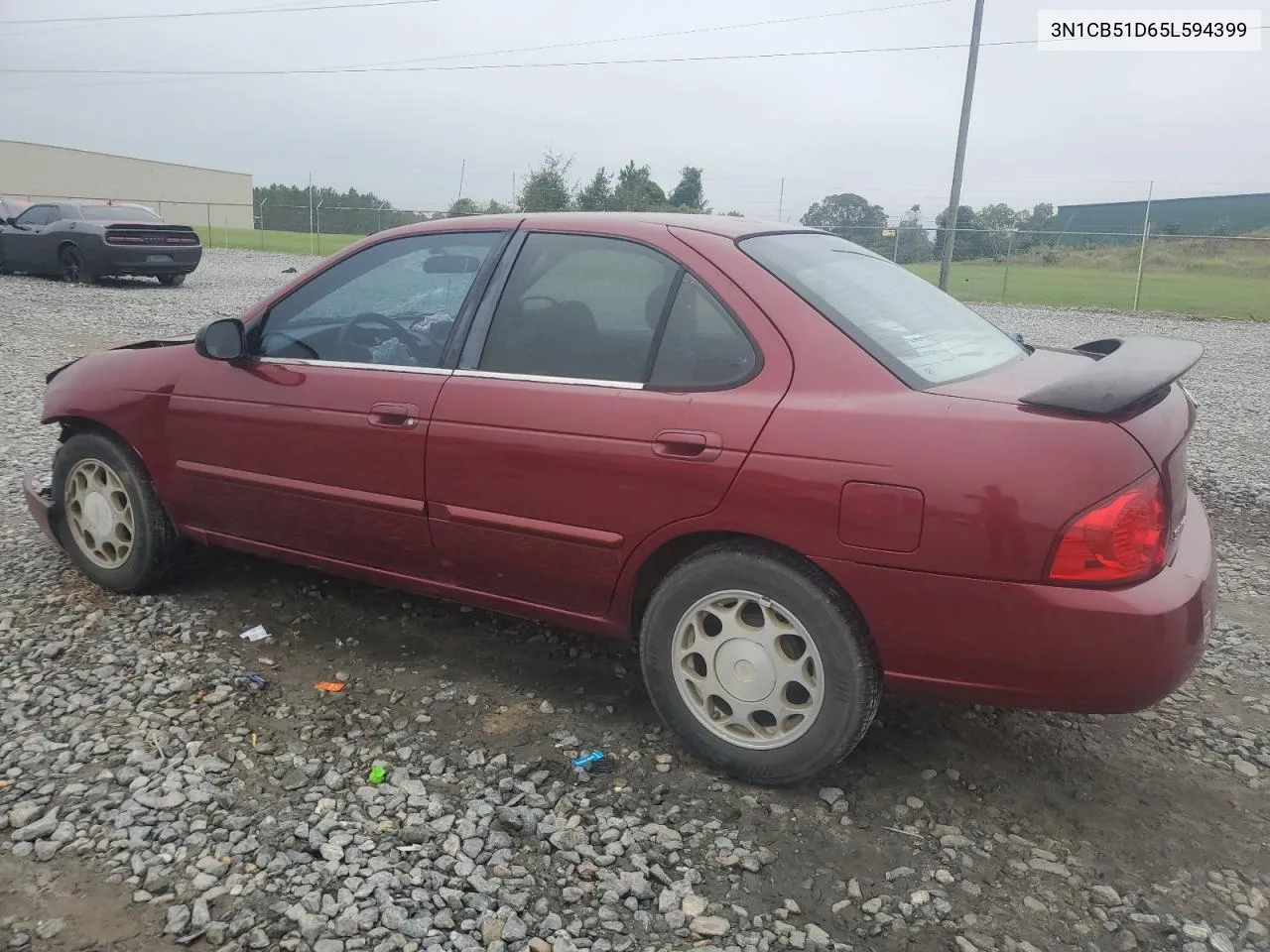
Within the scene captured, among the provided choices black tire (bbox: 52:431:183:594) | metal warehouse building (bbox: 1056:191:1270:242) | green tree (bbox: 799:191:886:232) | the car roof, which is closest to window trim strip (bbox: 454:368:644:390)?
the car roof

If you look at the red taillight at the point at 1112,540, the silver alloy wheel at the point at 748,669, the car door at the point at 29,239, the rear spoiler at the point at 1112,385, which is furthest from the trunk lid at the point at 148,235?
the red taillight at the point at 1112,540

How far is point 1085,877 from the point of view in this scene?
253cm

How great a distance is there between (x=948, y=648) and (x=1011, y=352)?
1.22 meters

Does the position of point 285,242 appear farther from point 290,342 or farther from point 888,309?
point 888,309

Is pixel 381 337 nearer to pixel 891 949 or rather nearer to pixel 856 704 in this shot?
pixel 856 704

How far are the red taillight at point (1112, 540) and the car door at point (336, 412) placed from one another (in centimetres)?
194

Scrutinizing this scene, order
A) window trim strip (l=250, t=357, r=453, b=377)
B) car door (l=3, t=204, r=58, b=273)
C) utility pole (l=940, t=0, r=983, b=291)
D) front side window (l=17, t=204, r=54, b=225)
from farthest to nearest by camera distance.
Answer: utility pole (l=940, t=0, r=983, b=291), front side window (l=17, t=204, r=54, b=225), car door (l=3, t=204, r=58, b=273), window trim strip (l=250, t=357, r=453, b=377)

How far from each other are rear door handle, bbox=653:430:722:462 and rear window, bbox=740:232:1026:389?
0.48 metres

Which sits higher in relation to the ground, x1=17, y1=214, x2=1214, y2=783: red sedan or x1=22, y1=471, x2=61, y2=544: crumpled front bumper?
x1=17, y1=214, x2=1214, y2=783: red sedan

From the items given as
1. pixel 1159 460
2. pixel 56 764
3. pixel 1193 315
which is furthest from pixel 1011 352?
pixel 1193 315

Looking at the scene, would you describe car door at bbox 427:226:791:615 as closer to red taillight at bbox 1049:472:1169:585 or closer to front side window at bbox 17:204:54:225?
red taillight at bbox 1049:472:1169:585

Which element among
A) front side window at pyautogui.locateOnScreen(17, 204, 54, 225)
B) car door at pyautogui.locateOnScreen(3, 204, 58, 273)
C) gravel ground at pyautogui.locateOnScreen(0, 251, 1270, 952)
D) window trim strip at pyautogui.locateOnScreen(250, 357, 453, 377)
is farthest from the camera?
front side window at pyautogui.locateOnScreen(17, 204, 54, 225)

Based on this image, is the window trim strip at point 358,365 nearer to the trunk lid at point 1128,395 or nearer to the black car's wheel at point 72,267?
the trunk lid at point 1128,395

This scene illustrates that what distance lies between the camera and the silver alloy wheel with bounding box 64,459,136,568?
162 inches
